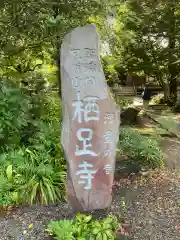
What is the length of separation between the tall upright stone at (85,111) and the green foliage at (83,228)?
356mm

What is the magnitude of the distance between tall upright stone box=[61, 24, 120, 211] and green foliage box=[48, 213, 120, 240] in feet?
1.17

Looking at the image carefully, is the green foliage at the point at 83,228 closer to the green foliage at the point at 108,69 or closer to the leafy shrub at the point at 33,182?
the leafy shrub at the point at 33,182

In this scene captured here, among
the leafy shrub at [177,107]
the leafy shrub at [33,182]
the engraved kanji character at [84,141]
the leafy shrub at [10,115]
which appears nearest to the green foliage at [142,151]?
the leafy shrub at [33,182]

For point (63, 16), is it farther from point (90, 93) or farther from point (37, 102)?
point (90, 93)

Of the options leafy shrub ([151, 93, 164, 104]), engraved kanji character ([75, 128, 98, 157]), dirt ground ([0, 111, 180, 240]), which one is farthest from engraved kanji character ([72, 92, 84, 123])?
leafy shrub ([151, 93, 164, 104])

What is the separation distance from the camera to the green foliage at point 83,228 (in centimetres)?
331

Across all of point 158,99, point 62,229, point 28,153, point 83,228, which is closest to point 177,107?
point 158,99

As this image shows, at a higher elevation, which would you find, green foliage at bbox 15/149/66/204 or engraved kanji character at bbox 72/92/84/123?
engraved kanji character at bbox 72/92/84/123

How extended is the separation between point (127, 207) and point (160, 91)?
12.4m

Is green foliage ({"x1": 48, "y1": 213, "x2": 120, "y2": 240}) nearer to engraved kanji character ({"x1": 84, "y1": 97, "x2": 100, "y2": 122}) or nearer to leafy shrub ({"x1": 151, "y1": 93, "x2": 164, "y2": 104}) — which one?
engraved kanji character ({"x1": 84, "y1": 97, "x2": 100, "y2": 122})

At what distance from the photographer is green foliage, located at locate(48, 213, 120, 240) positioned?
3314mm

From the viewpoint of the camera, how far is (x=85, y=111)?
140 inches

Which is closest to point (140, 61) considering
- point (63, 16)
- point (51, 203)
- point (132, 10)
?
point (132, 10)

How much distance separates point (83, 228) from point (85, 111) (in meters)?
1.18
